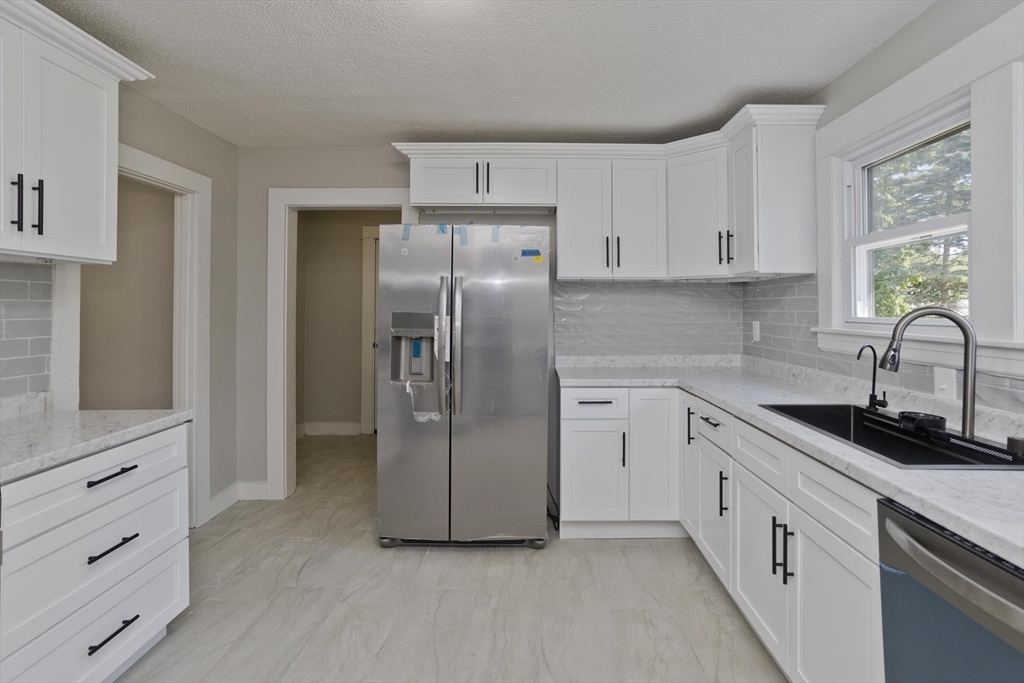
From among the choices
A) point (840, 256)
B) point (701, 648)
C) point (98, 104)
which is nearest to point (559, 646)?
point (701, 648)

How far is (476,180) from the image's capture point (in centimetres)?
305

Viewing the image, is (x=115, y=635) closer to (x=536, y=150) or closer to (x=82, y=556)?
(x=82, y=556)

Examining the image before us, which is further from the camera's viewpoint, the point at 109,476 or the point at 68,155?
the point at 68,155

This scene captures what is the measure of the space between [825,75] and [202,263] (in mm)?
3636

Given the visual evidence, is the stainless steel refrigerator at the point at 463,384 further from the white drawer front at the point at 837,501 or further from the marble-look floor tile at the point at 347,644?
the white drawer front at the point at 837,501

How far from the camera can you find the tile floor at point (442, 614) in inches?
71.4

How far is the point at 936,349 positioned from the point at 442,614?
87.1 inches

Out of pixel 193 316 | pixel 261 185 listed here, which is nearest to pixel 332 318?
pixel 261 185

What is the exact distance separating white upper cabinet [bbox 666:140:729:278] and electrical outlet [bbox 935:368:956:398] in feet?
4.04

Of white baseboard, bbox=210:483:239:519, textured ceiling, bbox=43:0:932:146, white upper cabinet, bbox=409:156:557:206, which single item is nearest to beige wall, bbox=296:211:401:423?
white baseboard, bbox=210:483:239:519

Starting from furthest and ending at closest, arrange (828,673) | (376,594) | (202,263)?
(202,263), (376,594), (828,673)

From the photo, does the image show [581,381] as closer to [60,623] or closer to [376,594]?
[376,594]

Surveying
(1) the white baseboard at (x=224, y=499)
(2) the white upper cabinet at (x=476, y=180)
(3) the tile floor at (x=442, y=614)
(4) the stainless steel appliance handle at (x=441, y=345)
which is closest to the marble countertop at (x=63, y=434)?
(3) the tile floor at (x=442, y=614)

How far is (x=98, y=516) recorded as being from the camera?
1.57m
